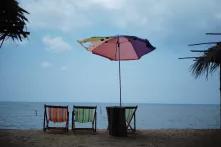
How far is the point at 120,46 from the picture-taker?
10773 millimetres

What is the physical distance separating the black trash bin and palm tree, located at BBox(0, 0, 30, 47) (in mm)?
3132

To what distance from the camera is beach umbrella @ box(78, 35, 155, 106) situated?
10469 millimetres

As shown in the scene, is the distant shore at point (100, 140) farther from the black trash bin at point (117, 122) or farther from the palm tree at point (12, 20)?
the palm tree at point (12, 20)

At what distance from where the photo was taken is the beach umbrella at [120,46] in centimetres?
1047

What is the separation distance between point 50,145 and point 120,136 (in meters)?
2.37

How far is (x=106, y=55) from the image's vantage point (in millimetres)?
10867

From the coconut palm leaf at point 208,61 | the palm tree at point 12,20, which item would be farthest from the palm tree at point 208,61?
the palm tree at point 12,20

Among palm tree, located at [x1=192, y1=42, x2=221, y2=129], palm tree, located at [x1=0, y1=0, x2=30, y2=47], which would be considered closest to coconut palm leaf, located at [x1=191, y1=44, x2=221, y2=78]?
palm tree, located at [x1=192, y1=42, x2=221, y2=129]

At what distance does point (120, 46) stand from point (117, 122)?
2.08 meters

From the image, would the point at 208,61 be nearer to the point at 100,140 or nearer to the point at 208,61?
the point at 208,61

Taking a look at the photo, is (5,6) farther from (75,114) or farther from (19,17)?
(75,114)

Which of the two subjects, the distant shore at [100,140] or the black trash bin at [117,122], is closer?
the distant shore at [100,140]

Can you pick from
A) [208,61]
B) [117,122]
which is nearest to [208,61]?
[208,61]

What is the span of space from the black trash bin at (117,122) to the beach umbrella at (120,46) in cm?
126
